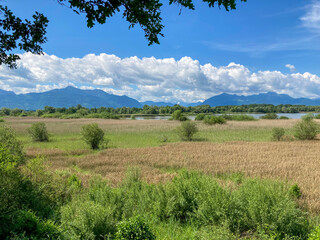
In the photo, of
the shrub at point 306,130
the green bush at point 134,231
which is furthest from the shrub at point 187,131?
the green bush at point 134,231

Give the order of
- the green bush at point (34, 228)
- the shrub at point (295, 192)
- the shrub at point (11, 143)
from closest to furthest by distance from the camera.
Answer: the green bush at point (34, 228) < the shrub at point (295, 192) < the shrub at point (11, 143)

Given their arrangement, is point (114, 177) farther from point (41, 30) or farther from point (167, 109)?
point (167, 109)

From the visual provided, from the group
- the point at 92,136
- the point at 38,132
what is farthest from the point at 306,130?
the point at 38,132

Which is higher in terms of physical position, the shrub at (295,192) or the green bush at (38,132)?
the green bush at (38,132)

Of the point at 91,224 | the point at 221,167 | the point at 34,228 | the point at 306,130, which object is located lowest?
the point at 221,167

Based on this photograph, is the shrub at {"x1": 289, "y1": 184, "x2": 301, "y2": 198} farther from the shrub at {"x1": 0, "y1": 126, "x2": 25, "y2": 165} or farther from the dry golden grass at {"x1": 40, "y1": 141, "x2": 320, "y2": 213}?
the shrub at {"x1": 0, "y1": 126, "x2": 25, "y2": 165}

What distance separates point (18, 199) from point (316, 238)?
9208 mm

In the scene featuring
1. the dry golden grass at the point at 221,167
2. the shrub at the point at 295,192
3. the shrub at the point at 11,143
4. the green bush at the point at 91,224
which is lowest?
the dry golden grass at the point at 221,167

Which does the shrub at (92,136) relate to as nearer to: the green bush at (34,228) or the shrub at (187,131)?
the shrub at (187,131)

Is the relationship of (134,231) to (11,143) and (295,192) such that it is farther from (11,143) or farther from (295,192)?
(11,143)

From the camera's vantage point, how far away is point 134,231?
4508 millimetres

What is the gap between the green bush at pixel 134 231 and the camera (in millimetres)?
4504

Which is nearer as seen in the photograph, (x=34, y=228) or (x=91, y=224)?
(x=34, y=228)

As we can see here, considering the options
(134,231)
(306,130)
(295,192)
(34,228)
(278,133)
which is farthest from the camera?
(278,133)
